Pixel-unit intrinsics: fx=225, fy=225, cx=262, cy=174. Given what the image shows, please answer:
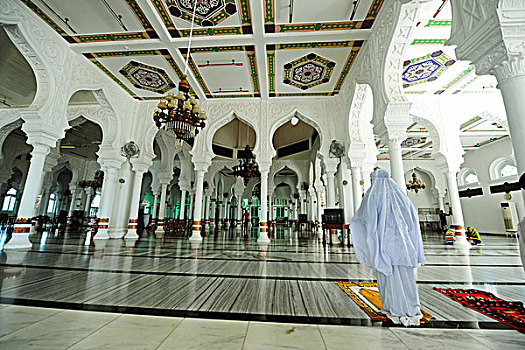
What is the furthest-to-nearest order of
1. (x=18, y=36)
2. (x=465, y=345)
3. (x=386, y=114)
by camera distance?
1. (x=18, y=36)
2. (x=386, y=114)
3. (x=465, y=345)

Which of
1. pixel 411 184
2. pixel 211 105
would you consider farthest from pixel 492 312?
pixel 411 184

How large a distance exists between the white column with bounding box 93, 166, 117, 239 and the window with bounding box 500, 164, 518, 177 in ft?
55.6

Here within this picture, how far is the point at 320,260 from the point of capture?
3.92 m

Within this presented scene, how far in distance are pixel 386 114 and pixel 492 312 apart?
10.9 feet

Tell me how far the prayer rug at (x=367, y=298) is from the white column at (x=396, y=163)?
2.29m

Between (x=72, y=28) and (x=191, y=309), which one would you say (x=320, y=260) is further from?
(x=72, y=28)

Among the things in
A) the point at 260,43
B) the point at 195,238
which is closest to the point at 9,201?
the point at 195,238

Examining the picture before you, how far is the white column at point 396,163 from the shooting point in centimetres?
409

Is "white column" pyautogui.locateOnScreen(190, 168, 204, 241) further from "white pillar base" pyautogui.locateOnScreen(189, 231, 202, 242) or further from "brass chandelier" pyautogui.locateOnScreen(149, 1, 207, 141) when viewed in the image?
"brass chandelier" pyautogui.locateOnScreen(149, 1, 207, 141)

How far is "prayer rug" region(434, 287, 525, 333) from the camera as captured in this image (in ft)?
5.26

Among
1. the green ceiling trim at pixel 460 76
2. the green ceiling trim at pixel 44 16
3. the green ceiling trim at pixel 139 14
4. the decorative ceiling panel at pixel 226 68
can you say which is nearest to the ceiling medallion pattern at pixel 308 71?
the decorative ceiling panel at pixel 226 68

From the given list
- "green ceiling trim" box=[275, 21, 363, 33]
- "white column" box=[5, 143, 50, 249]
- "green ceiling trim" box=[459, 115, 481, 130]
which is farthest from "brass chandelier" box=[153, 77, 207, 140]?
"green ceiling trim" box=[459, 115, 481, 130]

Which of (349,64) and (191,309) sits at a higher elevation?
(349,64)

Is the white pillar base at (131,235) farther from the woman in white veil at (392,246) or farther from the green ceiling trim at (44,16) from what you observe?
the woman in white veil at (392,246)
